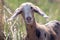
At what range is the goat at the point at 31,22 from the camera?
1112 cm

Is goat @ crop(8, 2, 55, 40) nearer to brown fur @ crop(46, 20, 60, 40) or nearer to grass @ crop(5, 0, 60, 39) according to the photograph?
brown fur @ crop(46, 20, 60, 40)

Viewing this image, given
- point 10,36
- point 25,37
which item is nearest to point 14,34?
point 10,36

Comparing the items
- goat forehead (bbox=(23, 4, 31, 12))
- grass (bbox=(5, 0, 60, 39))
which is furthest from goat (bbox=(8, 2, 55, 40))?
grass (bbox=(5, 0, 60, 39))

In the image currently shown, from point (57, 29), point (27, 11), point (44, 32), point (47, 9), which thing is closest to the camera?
point (27, 11)

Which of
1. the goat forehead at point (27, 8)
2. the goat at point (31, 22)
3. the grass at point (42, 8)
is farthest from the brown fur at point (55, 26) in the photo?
the goat forehead at point (27, 8)

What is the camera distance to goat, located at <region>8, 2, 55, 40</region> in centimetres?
1112

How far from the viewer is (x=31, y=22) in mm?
11094

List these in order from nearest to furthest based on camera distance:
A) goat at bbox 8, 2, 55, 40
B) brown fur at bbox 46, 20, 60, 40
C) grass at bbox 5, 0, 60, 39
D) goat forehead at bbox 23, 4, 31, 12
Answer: goat at bbox 8, 2, 55, 40, goat forehead at bbox 23, 4, 31, 12, brown fur at bbox 46, 20, 60, 40, grass at bbox 5, 0, 60, 39

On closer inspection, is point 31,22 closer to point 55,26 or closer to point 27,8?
point 27,8

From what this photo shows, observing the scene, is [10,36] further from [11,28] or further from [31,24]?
[31,24]

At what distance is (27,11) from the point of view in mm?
11234

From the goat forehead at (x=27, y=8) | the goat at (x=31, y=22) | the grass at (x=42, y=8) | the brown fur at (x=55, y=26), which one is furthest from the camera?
the grass at (x=42, y=8)

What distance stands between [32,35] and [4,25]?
4.19 feet

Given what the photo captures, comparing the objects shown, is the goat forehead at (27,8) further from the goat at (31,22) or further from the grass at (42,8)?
the grass at (42,8)
